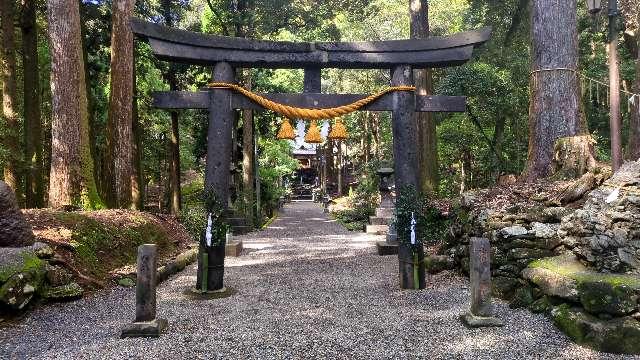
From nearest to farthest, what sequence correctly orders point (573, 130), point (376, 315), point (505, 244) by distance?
point (376, 315), point (505, 244), point (573, 130)

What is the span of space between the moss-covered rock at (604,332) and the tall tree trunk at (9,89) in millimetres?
12235

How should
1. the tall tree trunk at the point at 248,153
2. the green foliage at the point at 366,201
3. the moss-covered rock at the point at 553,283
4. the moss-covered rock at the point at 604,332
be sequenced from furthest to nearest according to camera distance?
the green foliage at the point at 366,201
the tall tree trunk at the point at 248,153
the moss-covered rock at the point at 553,283
the moss-covered rock at the point at 604,332

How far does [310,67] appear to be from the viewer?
24.7 ft

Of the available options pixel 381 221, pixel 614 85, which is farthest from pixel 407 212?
pixel 381 221

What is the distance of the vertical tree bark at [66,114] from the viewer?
8.71m

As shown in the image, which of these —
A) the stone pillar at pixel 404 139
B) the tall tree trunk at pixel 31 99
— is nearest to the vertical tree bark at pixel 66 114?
the tall tree trunk at pixel 31 99

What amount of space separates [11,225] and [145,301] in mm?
2665

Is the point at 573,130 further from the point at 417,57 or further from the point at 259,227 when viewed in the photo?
the point at 259,227

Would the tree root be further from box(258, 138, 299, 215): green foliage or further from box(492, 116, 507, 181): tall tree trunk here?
box(258, 138, 299, 215): green foliage

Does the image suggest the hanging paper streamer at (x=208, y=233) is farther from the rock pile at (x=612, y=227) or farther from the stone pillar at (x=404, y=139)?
the rock pile at (x=612, y=227)

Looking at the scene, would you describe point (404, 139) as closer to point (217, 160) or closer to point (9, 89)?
point (217, 160)

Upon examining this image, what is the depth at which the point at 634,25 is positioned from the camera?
14133mm

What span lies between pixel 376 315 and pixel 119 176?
7.62m

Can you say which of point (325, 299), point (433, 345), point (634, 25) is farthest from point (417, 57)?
point (634, 25)
